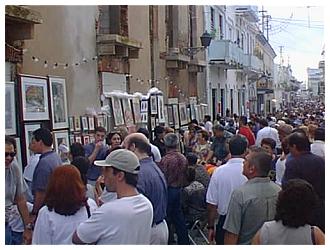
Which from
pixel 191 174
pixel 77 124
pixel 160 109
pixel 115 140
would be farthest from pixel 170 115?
pixel 191 174

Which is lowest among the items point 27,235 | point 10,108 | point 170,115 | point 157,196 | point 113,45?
point 27,235

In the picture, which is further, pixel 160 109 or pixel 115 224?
pixel 160 109

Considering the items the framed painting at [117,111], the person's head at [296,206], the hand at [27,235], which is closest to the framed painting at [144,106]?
the framed painting at [117,111]

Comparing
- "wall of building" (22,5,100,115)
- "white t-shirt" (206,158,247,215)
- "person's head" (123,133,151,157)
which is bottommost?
"white t-shirt" (206,158,247,215)

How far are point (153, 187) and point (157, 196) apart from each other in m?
0.07

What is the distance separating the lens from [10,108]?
4852mm

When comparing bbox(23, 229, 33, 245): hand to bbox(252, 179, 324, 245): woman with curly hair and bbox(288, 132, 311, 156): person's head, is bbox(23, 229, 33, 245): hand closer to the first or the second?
bbox(252, 179, 324, 245): woman with curly hair

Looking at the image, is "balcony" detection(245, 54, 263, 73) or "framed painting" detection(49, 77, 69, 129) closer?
"framed painting" detection(49, 77, 69, 129)

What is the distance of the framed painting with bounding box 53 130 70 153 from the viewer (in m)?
6.04

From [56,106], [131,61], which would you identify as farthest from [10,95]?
[131,61]

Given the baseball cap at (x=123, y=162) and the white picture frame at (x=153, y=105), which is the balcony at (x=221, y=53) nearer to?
the white picture frame at (x=153, y=105)

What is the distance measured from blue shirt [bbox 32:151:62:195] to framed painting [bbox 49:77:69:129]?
1.83m

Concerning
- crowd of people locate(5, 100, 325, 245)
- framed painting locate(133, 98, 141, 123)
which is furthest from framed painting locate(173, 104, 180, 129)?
crowd of people locate(5, 100, 325, 245)

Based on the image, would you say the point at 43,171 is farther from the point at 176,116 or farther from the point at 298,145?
the point at 176,116
